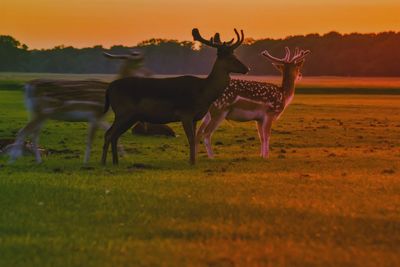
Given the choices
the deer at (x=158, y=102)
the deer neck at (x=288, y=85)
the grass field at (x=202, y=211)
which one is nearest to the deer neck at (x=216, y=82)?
the deer at (x=158, y=102)

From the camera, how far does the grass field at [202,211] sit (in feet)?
24.5

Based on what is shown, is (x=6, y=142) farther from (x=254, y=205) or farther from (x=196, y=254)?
(x=196, y=254)

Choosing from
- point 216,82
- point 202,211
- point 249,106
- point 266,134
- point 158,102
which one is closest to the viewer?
point 202,211

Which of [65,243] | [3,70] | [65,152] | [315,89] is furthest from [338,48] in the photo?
[65,243]

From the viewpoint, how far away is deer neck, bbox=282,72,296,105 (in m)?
19.2

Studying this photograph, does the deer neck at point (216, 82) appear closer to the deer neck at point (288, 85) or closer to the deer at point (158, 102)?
the deer at point (158, 102)

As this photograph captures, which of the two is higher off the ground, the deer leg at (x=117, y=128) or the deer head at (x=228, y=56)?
the deer head at (x=228, y=56)

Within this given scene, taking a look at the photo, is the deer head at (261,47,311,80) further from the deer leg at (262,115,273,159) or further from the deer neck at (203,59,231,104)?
the deer neck at (203,59,231,104)

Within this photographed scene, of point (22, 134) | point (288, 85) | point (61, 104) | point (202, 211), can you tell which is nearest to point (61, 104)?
point (61, 104)

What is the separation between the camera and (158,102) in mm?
15273

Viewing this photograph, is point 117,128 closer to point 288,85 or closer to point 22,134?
point 22,134

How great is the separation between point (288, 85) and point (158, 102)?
5065 millimetres

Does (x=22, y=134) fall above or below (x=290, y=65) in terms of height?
below

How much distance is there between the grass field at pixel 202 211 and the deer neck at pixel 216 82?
1.40 m
